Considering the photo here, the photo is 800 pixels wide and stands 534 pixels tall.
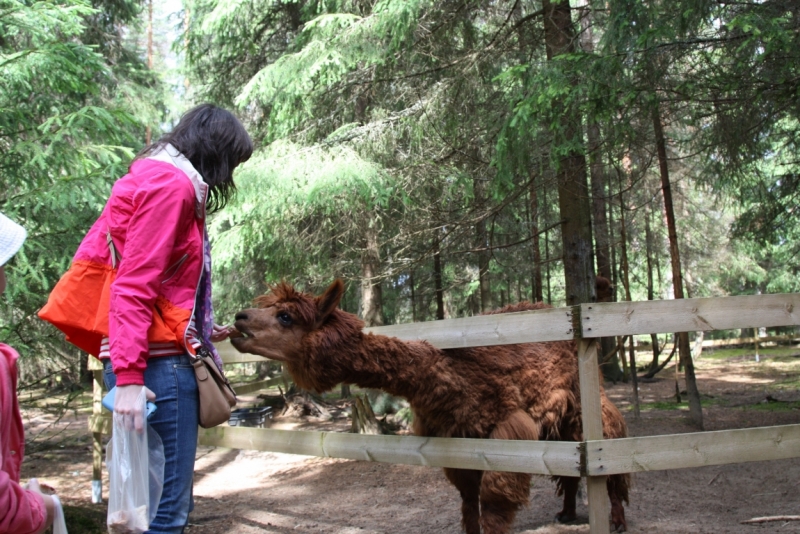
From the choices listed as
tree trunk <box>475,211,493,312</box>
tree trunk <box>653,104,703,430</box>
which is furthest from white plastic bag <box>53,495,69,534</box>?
tree trunk <box>653,104,703,430</box>

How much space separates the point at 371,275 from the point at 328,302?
6.90 metres

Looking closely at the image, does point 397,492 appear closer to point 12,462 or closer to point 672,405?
point 12,462

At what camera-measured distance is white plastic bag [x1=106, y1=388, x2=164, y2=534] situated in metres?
2.14

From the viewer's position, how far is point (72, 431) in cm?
1277

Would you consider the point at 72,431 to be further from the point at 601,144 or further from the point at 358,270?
the point at 601,144

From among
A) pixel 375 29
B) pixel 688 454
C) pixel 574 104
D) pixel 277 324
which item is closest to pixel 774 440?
pixel 688 454

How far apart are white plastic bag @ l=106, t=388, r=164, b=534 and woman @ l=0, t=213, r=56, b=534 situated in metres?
0.30

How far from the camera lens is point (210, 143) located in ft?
8.51

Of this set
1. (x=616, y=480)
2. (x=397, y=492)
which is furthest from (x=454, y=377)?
(x=397, y=492)

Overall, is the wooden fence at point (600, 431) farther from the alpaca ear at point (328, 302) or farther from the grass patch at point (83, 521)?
the grass patch at point (83, 521)

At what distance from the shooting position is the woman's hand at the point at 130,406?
2121 millimetres

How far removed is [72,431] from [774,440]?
12618mm

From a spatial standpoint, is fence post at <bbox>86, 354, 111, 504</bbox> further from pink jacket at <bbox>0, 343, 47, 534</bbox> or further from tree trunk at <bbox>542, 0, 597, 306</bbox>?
tree trunk at <bbox>542, 0, 597, 306</bbox>

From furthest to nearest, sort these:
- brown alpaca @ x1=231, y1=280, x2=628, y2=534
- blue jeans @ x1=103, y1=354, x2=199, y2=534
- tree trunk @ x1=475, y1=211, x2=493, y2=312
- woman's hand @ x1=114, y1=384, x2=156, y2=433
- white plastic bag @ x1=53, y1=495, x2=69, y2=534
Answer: tree trunk @ x1=475, y1=211, x2=493, y2=312
brown alpaca @ x1=231, y1=280, x2=628, y2=534
blue jeans @ x1=103, y1=354, x2=199, y2=534
woman's hand @ x1=114, y1=384, x2=156, y2=433
white plastic bag @ x1=53, y1=495, x2=69, y2=534
